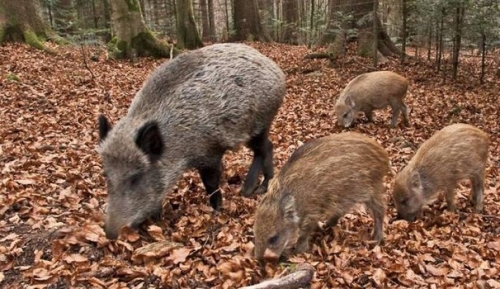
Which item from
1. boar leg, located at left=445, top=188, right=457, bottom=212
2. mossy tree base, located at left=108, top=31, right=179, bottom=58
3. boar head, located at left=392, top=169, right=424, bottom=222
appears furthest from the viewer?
mossy tree base, located at left=108, top=31, right=179, bottom=58

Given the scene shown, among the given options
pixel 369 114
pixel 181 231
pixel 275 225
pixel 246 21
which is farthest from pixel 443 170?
pixel 246 21

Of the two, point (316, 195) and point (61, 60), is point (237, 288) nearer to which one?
point (316, 195)

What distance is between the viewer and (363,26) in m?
17.2

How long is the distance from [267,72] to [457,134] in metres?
2.53

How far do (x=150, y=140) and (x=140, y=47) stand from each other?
42.4 ft

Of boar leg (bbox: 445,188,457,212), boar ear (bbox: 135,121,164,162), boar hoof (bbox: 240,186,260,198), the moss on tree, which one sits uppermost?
the moss on tree

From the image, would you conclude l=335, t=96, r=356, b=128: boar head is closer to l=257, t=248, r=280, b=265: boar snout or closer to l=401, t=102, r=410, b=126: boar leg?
l=401, t=102, r=410, b=126: boar leg

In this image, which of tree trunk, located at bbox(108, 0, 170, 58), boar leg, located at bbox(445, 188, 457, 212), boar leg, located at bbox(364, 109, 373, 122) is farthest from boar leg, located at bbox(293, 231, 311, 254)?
tree trunk, located at bbox(108, 0, 170, 58)

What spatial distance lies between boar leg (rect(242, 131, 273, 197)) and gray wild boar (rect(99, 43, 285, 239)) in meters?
0.06

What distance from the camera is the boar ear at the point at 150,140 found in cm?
461

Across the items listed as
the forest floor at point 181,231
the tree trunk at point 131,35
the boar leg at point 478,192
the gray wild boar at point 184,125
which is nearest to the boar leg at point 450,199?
the forest floor at point 181,231

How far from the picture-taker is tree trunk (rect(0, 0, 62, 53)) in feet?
47.7

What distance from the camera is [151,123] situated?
15.1 feet

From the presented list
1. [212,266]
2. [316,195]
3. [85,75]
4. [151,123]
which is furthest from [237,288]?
[85,75]
